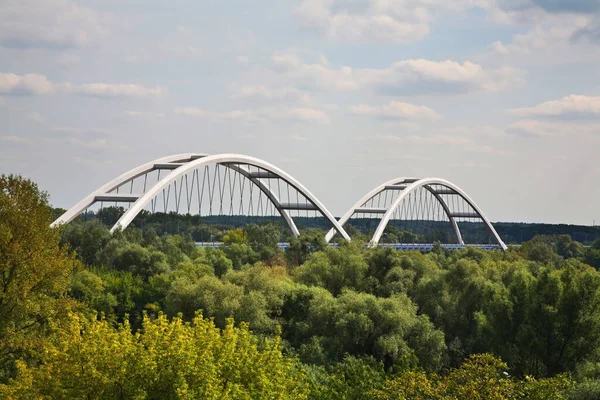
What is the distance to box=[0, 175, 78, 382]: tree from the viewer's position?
28.1 meters

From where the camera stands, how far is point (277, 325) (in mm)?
32125

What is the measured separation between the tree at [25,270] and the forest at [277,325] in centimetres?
5

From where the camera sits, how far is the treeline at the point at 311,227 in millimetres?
98000

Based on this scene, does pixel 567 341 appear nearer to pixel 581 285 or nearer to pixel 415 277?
pixel 581 285

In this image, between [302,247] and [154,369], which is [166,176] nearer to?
[302,247]

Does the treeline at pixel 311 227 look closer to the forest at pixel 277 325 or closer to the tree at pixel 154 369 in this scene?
the forest at pixel 277 325

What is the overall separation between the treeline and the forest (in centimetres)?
2620

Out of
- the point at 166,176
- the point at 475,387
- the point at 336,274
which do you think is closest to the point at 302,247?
the point at 166,176

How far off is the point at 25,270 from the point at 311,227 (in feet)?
326

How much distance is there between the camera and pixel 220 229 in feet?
370

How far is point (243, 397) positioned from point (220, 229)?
9149cm

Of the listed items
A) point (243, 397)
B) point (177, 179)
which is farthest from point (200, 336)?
point (177, 179)

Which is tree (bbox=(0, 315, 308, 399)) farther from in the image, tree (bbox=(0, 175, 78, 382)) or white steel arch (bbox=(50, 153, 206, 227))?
white steel arch (bbox=(50, 153, 206, 227))

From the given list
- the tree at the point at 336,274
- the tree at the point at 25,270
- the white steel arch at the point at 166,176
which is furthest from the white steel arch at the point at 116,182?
the tree at the point at 25,270
